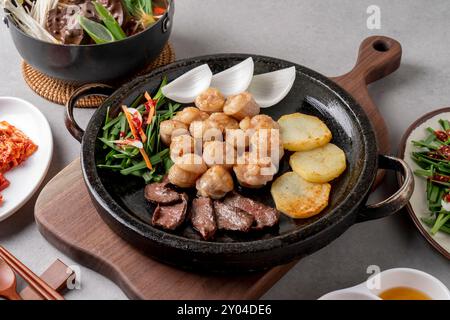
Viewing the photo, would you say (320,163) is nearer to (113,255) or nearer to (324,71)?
(113,255)

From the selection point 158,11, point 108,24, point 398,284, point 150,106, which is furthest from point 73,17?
point 398,284

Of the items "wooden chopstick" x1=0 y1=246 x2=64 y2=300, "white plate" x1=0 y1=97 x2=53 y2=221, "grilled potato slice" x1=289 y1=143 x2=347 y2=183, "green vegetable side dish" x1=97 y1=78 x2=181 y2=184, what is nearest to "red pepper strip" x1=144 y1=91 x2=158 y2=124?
"green vegetable side dish" x1=97 y1=78 x2=181 y2=184

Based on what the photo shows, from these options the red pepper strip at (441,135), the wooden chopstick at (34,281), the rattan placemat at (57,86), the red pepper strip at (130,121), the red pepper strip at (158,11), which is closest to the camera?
the wooden chopstick at (34,281)

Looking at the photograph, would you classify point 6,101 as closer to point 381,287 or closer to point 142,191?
point 142,191

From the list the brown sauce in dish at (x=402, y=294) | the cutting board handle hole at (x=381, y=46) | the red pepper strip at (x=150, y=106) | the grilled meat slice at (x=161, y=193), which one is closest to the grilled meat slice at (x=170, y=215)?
the grilled meat slice at (x=161, y=193)

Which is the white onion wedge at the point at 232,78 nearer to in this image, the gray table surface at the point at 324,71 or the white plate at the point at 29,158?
the gray table surface at the point at 324,71

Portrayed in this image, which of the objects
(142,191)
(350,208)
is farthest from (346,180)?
(142,191)

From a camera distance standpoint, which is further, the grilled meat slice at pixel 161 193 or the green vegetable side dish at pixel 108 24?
the green vegetable side dish at pixel 108 24
